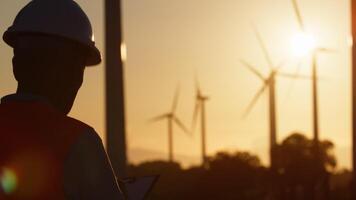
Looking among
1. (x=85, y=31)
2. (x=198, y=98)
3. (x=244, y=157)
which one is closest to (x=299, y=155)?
(x=244, y=157)

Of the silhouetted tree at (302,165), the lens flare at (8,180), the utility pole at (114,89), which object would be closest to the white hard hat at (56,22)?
the lens flare at (8,180)

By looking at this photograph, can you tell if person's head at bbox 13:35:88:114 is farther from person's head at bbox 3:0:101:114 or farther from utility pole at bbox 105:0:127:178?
utility pole at bbox 105:0:127:178

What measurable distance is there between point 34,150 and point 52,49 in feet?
2.37

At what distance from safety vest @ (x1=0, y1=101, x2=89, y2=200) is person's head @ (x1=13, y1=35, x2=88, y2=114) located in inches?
12.2

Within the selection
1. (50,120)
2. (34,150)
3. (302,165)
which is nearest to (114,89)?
(50,120)

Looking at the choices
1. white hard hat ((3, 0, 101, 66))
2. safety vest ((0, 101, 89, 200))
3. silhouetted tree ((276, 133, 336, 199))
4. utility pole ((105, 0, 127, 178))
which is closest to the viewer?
safety vest ((0, 101, 89, 200))

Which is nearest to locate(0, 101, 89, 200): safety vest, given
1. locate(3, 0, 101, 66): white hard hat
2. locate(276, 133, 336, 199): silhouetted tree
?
locate(3, 0, 101, 66): white hard hat

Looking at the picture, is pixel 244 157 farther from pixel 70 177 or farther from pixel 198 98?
pixel 70 177

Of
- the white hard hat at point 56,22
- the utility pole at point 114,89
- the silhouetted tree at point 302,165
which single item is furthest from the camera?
the silhouetted tree at point 302,165

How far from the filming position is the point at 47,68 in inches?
201

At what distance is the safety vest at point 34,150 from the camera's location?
4484mm

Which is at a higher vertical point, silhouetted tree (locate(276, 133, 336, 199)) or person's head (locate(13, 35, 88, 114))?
person's head (locate(13, 35, 88, 114))

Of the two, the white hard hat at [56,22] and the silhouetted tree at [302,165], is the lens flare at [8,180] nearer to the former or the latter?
the white hard hat at [56,22]

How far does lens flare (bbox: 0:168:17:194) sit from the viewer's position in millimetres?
4535
